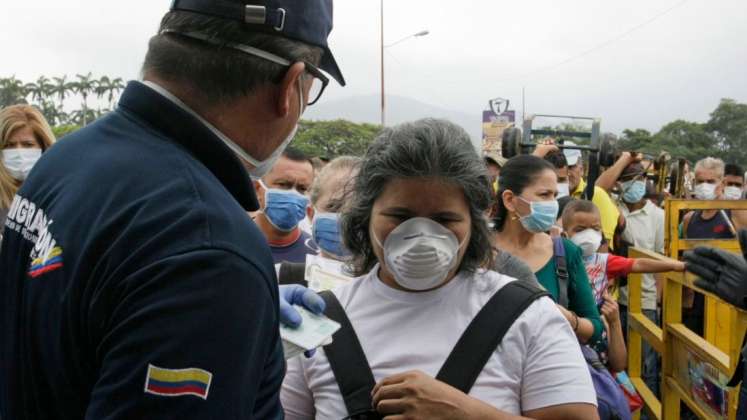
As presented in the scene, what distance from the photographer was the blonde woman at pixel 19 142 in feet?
13.3

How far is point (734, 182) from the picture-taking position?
26.5ft

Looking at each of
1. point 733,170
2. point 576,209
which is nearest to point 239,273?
point 576,209

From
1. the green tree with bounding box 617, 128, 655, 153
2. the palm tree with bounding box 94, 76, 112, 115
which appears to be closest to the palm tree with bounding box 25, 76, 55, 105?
the palm tree with bounding box 94, 76, 112, 115

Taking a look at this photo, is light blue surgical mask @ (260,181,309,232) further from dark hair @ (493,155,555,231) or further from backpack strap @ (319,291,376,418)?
backpack strap @ (319,291,376,418)

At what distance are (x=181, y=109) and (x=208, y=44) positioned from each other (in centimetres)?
13

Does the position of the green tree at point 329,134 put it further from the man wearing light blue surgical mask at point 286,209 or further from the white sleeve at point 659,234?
the man wearing light blue surgical mask at point 286,209

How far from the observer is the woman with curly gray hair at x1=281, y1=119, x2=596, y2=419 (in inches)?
63.1

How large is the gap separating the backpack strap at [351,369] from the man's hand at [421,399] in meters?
0.09

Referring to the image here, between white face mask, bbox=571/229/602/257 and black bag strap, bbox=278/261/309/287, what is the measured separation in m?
2.27

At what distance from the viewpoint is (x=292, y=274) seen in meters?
2.72

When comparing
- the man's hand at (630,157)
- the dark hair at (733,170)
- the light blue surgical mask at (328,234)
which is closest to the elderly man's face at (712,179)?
the dark hair at (733,170)

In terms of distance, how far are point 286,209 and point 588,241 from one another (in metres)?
2.02

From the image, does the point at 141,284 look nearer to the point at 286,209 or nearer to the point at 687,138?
the point at 286,209

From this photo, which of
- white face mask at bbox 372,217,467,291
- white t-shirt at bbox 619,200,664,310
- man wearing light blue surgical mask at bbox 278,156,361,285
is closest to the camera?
white face mask at bbox 372,217,467,291
